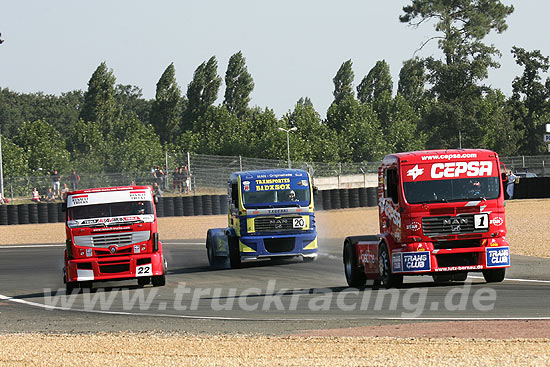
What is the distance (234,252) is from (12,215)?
83.1 feet

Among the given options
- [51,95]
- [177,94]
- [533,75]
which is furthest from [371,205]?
[51,95]

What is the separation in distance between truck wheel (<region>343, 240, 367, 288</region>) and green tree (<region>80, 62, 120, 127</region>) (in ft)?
282

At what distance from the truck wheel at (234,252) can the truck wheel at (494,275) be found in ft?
24.7

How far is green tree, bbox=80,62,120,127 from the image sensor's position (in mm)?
101375

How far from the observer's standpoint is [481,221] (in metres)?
16.4

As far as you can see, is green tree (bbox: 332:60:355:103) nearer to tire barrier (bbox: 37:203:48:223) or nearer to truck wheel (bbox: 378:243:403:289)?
tire barrier (bbox: 37:203:48:223)

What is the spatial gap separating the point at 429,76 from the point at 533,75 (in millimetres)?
23835

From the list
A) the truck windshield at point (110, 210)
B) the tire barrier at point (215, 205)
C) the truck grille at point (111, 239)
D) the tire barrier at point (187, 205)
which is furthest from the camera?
the tire barrier at point (215, 205)

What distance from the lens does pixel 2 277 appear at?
24172 mm

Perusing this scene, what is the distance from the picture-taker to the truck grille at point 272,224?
2311 cm

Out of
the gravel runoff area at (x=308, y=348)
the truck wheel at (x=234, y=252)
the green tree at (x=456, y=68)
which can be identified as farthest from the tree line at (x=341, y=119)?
the gravel runoff area at (x=308, y=348)

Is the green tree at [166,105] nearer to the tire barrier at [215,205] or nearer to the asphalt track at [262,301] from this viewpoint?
the tire barrier at [215,205]

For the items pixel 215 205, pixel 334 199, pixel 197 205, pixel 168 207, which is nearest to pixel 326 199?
pixel 334 199

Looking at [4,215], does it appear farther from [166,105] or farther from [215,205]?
[166,105]
